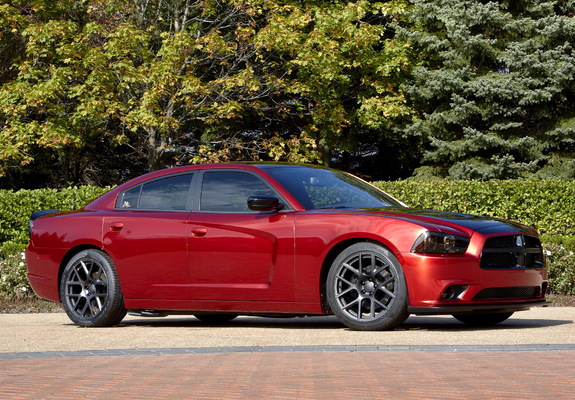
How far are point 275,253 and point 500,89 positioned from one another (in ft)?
58.6

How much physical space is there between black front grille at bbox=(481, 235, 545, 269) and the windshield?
1251mm

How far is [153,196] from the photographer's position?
A: 392 inches

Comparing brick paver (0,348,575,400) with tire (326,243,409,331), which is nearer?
brick paver (0,348,575,400)

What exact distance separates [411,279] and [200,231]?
212 cm

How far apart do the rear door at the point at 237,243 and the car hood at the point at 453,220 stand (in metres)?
0.70

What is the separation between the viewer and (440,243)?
834 centimetres

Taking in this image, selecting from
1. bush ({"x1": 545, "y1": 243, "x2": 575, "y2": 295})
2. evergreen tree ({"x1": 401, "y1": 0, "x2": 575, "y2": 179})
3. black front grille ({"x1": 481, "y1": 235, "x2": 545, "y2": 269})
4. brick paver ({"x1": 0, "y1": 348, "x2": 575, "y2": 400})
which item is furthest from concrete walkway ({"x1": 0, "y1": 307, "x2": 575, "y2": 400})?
evergreen tree ({"x1": 401, "y1": 0, "x2": 575, "y2": 179})

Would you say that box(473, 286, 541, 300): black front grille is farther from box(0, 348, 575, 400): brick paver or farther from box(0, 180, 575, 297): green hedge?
box(0, 180, 575, 297): green hedge

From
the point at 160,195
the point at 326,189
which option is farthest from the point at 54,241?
the point at 326,189

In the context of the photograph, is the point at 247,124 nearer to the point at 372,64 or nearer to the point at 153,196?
the point at 372,64

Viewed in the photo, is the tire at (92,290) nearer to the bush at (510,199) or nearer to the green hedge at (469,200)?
the green hedge at (469,200)

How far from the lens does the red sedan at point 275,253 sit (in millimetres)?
8352

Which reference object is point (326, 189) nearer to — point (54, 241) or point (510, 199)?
point (54, 241)

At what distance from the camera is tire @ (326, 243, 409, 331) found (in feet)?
27.3
